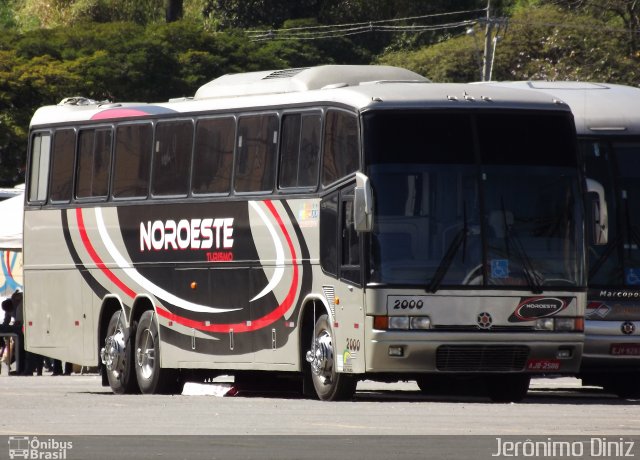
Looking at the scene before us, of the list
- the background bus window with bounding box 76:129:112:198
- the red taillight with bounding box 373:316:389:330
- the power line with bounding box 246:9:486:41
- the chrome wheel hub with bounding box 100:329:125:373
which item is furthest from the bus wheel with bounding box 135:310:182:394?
the power line with bounding box 246:9:486:41

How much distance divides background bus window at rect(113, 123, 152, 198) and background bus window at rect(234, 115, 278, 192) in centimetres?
197

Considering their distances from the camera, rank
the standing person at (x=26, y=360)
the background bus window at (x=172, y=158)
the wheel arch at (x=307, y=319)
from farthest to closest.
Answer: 1. the standing person at (x=26, y=360)
2. the background bus window at (x=172, y=158)
3. the wheel arch at (x=307, y=319)

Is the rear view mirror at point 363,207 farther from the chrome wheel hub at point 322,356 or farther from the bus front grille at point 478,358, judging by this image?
the chrome wheel hub at point 322,356

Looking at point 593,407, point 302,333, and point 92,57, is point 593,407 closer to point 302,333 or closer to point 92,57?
point 302,333

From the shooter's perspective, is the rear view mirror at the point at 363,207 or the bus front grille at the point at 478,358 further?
the bus front grille at the point at 478,358

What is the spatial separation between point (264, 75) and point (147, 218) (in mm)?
2222

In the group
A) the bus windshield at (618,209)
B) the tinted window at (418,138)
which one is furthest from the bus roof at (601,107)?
the tinted window at (418,138)

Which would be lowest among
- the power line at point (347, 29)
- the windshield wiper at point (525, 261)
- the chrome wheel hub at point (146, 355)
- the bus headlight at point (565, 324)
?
the power line at point (347, 29)

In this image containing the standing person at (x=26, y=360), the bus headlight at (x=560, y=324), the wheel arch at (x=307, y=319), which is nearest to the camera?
the bus headlight at (x=560, y=324)

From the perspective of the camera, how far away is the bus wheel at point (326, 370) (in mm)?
18750

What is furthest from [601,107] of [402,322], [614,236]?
[402,322]

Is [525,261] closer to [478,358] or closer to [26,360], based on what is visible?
[478,358]

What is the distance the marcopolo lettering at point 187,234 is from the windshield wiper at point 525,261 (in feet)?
11.9

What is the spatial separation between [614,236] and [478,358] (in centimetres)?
356
